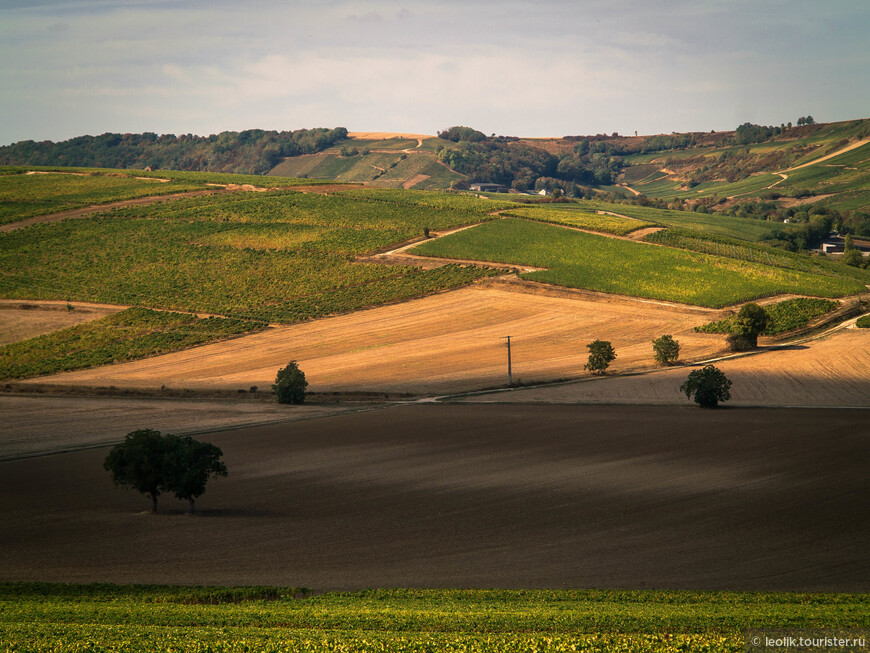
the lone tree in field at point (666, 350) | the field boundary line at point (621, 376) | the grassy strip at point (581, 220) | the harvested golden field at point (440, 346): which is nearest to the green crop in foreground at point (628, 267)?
the harvested golden field at point (440, 346)

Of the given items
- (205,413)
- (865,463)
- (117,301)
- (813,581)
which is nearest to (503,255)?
(117,301)

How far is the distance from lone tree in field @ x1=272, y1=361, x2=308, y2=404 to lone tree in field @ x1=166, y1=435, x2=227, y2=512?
82.5ft

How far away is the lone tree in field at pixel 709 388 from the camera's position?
200 feet

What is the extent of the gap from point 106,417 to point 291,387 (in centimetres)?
1512

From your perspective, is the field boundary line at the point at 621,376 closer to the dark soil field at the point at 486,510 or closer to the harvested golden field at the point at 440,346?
the harvested golden field at the point at 440,346

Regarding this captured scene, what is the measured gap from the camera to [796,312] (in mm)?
91812

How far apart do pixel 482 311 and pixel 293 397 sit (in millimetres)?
37207

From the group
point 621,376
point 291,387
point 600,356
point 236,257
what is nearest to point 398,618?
point 291,387

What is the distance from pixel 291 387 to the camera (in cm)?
6619

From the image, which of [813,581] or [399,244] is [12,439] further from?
[399,244]

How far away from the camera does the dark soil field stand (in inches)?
1208

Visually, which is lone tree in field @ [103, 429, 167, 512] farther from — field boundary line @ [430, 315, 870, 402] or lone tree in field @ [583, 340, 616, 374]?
lone tree in field @ [583, 340, 616, 374]

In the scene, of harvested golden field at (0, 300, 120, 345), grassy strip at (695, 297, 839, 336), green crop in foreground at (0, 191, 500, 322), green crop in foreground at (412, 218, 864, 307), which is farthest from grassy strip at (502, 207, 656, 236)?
harvested golden field at (0, 300, 120, 345)

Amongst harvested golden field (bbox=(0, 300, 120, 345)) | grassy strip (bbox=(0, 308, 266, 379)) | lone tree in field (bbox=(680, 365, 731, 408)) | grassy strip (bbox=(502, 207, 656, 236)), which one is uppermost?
grassy strip (bbox=(502, 207, 656, 236))
